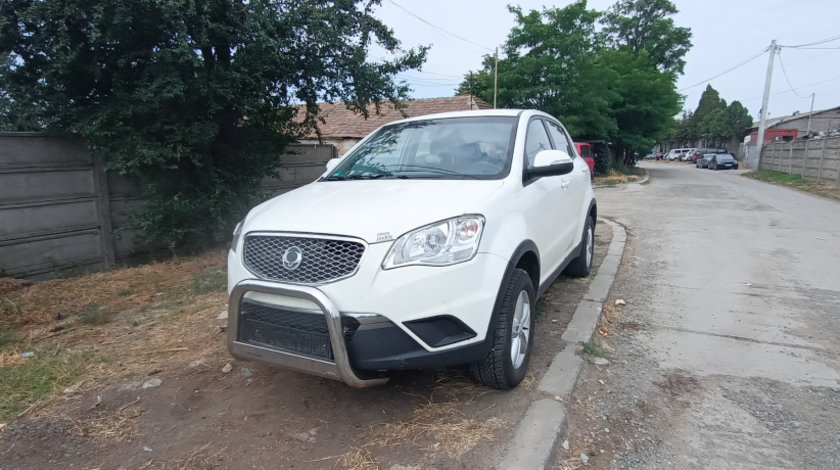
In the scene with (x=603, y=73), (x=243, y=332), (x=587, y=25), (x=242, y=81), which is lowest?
(x=243, y=332)

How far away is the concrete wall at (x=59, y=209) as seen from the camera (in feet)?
16.7

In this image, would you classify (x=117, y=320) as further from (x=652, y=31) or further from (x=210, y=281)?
(x=652, y=31)

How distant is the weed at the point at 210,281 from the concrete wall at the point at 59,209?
1323 millimetres

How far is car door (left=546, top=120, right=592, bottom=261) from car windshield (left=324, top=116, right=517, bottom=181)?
1006 mm

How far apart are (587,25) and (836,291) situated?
17.3m

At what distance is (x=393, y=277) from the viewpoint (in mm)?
2316

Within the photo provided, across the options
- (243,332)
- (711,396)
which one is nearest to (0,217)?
(243,332)

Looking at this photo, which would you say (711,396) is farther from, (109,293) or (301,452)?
(109,293)

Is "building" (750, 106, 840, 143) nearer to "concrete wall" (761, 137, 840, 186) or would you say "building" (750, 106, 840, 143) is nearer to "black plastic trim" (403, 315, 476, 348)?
"concrete wall" (761, 137, 840, 186)

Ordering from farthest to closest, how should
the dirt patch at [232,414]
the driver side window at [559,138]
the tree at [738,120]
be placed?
the tree at [738,120] < the driver side window at [559,138] < the dirt patch at [232,414]

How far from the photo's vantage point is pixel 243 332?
2588 mm

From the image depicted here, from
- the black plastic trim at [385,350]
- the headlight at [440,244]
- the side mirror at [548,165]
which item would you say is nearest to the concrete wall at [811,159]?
the side mirror at [548,165]

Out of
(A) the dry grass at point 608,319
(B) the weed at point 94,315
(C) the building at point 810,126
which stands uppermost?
(C) the building at point 810,126

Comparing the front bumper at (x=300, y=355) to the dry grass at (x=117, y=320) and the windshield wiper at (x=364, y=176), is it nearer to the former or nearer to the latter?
the dry grass at (x=117, y=320)
